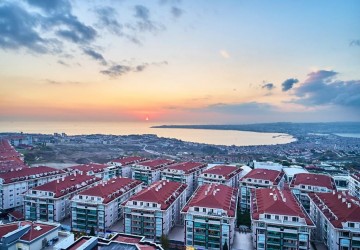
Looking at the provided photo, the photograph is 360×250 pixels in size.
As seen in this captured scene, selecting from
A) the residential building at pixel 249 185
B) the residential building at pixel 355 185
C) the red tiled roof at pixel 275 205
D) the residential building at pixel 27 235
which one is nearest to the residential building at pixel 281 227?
the red tiled roof at pixel 275 205

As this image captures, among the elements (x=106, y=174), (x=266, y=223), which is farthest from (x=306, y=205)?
(x=106, y=174)

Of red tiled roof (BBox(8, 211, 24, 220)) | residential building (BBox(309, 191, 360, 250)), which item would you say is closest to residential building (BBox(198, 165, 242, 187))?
residential building (BBox(309, 191, 360, 250))

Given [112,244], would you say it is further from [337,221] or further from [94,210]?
[337,221]

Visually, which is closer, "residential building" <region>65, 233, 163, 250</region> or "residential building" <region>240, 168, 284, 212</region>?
"residential building" <region>65, 233, 163, 250</region>

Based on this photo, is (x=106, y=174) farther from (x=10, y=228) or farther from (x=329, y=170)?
(x=329, y=170)

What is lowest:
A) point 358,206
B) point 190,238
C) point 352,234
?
point 190,238

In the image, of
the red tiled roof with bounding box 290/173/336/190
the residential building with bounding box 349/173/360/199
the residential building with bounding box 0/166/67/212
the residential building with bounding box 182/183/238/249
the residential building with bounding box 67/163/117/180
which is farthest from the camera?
the residential building with bounding box 67/163/117/180

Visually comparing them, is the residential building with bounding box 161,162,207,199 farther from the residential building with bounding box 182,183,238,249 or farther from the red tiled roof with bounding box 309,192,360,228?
the red tiled roof with bounding box 309,192,360,228
